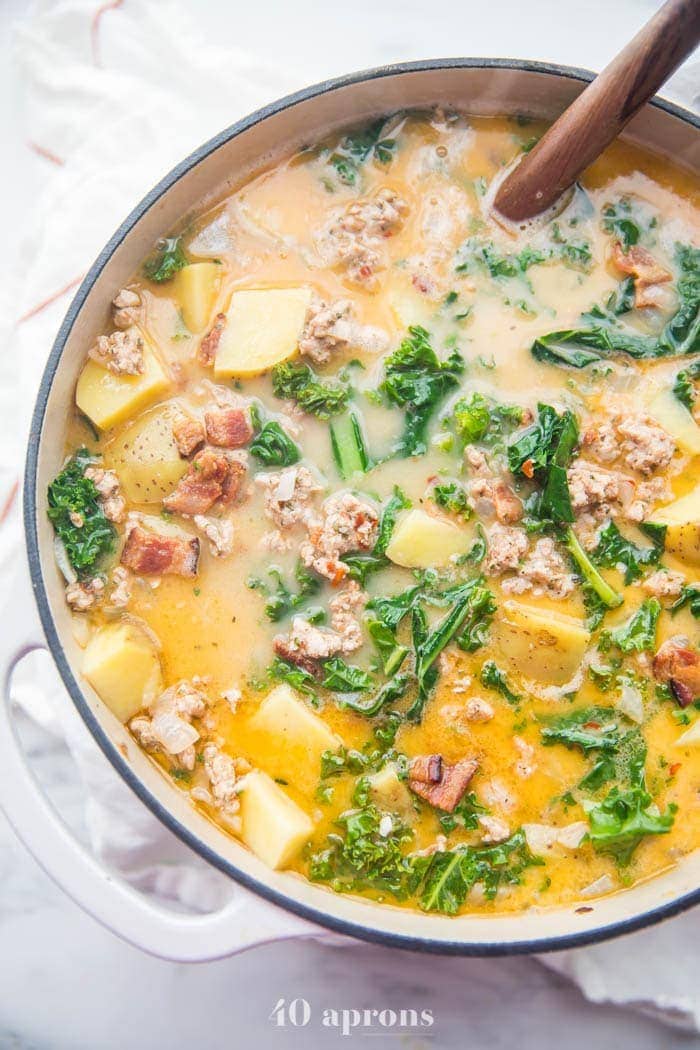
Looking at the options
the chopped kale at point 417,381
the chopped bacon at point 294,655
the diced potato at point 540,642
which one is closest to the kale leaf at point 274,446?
the chopped kale at point 417,381

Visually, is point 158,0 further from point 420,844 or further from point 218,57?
point 420,844

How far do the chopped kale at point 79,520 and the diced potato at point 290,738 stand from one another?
828 mm

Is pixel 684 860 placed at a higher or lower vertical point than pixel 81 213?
lower

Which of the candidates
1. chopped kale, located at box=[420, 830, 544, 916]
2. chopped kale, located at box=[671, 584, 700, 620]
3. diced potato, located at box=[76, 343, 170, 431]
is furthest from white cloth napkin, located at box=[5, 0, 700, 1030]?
chopped kale, located at box=[671, 584, 700, 620]

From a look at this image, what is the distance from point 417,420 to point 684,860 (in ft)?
6.03

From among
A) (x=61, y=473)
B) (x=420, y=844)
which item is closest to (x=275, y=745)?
(x=420, y=844)

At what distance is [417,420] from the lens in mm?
3600

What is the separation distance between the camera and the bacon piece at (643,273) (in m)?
3.64

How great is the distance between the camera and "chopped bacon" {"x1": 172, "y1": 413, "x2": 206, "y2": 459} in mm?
3549

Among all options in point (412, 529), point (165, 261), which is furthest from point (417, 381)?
point (165, 261)

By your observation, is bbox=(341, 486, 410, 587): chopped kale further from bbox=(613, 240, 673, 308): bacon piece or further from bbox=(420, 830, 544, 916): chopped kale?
bbox=(613, 240, 673, 308): bacon piece

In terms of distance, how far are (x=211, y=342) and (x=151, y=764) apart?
1566mm

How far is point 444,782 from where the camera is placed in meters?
3.39

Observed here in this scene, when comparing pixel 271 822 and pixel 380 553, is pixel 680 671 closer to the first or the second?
pixel 380 553
